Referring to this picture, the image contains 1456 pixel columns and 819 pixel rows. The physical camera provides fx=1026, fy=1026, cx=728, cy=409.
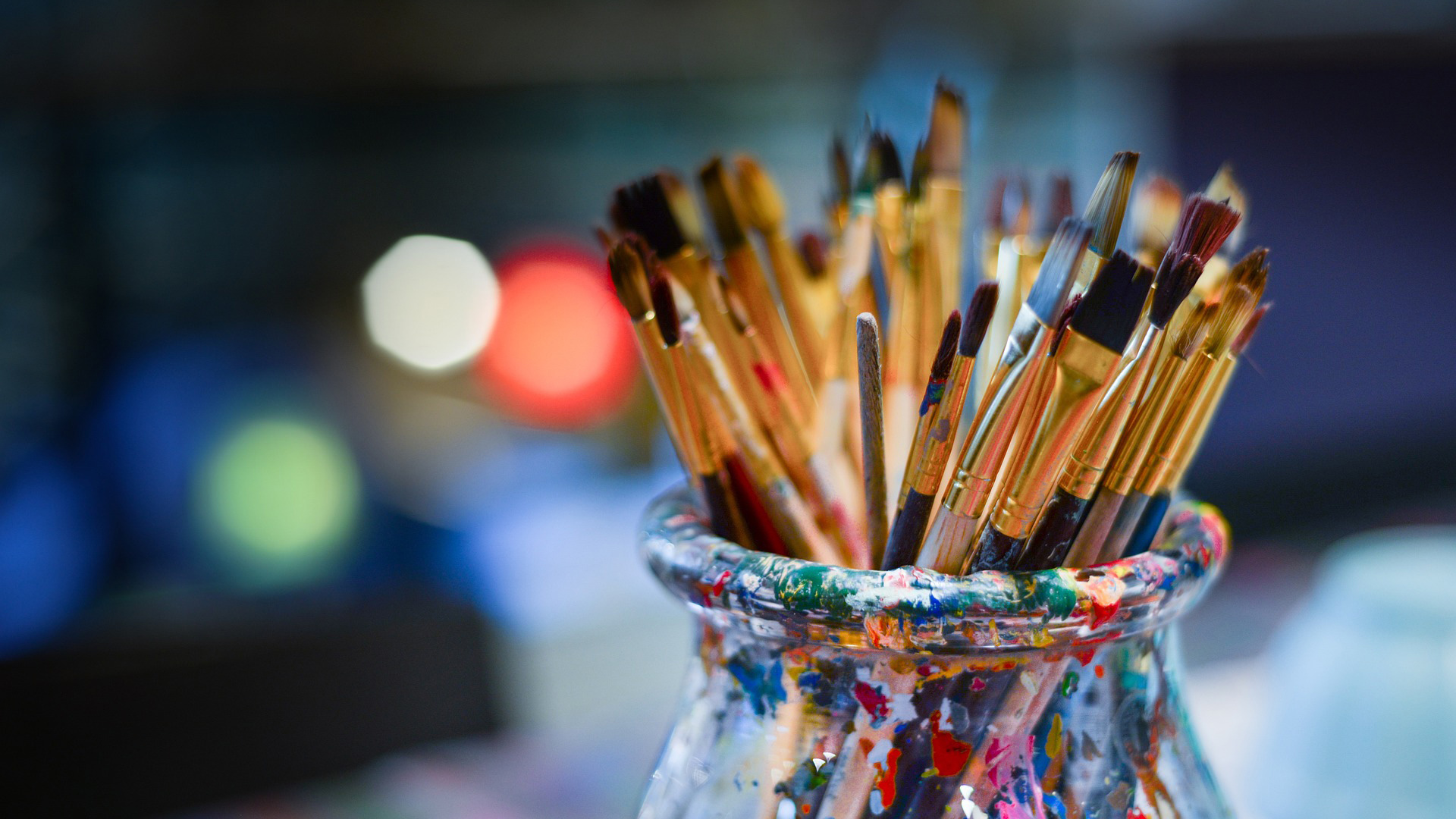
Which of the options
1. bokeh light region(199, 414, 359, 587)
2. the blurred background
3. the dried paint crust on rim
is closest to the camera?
the dried paint crust on rim

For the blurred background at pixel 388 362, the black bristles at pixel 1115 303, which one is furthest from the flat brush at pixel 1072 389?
the blurred background at pixel 388 362

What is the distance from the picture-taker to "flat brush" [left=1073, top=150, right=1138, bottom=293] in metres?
0.14

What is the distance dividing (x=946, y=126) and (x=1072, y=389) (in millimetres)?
65

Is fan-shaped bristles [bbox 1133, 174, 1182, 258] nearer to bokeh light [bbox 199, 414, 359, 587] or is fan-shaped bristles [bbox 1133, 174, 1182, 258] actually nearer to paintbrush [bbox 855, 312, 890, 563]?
paintbrush [bbox 855, 312, 890, 563]

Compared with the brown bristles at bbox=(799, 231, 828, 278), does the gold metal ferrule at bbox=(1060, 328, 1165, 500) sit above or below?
below

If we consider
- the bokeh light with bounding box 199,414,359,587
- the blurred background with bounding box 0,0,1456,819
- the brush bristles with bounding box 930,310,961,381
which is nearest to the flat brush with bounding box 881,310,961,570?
the brush bristles with bounding box 930,310,961,381

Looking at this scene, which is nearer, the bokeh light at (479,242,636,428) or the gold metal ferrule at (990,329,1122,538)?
the gold metal ferrule at (990,329,1122,538)

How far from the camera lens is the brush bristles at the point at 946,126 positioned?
0.57 ft

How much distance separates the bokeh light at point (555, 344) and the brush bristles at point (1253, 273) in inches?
24.3

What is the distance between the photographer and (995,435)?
5.3 inches

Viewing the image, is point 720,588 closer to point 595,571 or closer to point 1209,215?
point 1209,215

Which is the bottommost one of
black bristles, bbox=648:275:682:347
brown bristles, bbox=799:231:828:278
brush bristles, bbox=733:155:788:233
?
black bristles, bbox=648:275:682:347

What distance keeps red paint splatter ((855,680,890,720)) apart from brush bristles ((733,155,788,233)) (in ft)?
0.30

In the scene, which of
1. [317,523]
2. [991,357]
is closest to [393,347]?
[317,523]
